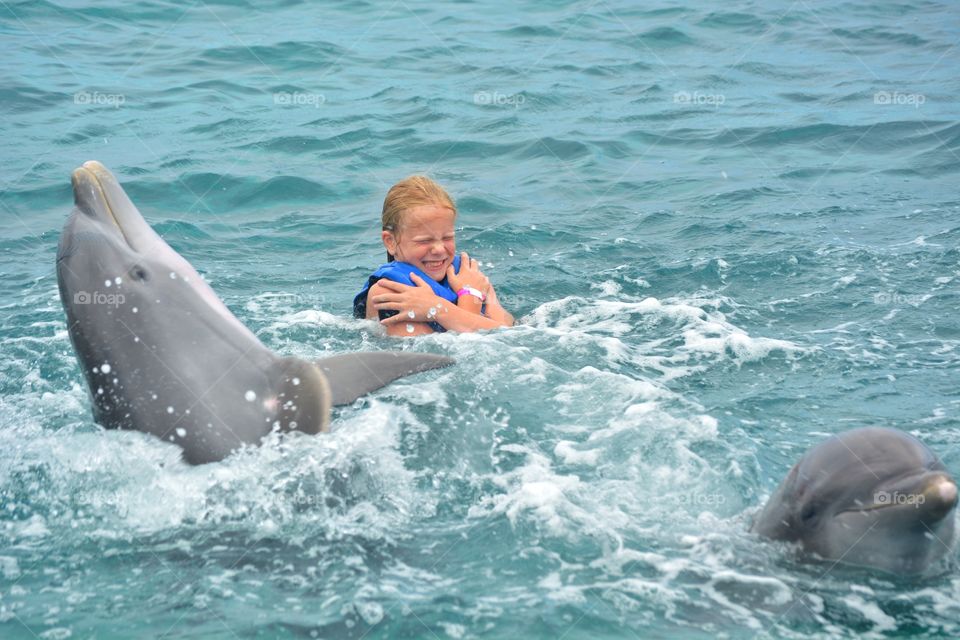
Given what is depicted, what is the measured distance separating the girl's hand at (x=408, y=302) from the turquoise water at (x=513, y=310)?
30cm

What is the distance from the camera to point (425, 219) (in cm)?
858

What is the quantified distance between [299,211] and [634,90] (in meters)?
6.91

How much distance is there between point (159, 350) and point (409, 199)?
125 inches

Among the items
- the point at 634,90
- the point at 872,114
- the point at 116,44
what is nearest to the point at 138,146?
the point at 116,44

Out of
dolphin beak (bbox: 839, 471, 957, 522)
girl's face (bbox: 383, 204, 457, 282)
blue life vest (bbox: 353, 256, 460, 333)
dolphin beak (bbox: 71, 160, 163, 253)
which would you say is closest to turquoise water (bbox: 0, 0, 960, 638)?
blue life vest (bbox: 353, 256, 460, 333)

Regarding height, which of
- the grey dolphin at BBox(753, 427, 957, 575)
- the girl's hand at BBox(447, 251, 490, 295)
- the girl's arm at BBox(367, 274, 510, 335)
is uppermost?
the girl's hand at BBox(447, 251, 490, 295)

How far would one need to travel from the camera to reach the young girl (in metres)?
8.49

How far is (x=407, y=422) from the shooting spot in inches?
271

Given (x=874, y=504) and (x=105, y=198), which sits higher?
(x=105, y=198)

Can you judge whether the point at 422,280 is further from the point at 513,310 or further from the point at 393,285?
the point at 513,310

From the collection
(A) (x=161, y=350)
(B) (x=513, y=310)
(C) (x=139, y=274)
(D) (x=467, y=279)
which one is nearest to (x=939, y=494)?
(A) (x=161, y=350)

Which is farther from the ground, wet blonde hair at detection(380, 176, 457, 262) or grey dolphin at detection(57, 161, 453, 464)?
wet blonde hair at detection(380, 176, 457, 262)

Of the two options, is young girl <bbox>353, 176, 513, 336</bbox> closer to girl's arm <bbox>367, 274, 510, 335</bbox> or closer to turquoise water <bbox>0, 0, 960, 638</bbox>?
girl's arm <bbox>367, 274, 510, 335</bbox>

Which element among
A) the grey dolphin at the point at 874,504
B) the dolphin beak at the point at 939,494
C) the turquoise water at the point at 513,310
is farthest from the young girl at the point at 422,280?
the dolphin beak at the point at 939,494
